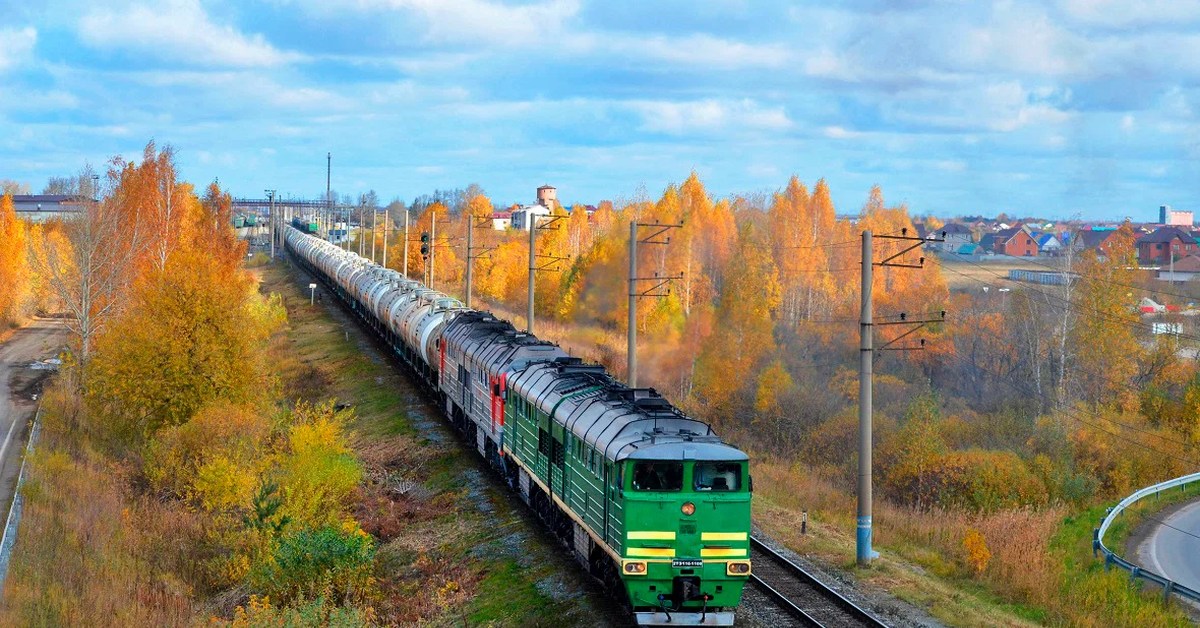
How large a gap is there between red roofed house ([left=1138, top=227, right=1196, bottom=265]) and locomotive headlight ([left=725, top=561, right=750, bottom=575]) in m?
95.9

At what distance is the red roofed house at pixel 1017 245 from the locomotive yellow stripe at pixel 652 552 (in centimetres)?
12284

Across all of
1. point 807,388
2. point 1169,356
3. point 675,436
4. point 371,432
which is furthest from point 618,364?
point 675,436

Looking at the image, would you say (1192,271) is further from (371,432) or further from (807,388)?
(371,432)

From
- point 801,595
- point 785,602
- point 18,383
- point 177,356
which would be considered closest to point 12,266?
point 18,383

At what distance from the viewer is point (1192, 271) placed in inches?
3957

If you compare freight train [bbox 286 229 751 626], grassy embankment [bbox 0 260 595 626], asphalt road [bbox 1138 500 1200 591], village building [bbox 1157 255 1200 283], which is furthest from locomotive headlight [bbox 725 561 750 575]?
village building [bbox 1157 255 1200 283]

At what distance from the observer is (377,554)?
94.2ft

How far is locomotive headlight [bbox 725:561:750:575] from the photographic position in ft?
61.5

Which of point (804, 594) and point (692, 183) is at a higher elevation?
point (692, 183)

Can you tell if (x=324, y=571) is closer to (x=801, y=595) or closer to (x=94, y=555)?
(x=94, y=555)

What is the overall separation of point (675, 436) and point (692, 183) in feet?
246

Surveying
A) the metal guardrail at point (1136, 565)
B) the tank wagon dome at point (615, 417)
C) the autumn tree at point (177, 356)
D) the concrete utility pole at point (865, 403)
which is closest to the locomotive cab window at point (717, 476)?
the tank wagon dome at point (615, 417)

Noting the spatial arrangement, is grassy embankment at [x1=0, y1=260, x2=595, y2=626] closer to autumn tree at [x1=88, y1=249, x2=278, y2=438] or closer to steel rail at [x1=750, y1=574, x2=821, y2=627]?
autumn tree at [x1=88, y1=249, x2=278, y2=438]

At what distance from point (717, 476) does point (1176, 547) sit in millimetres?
26333
